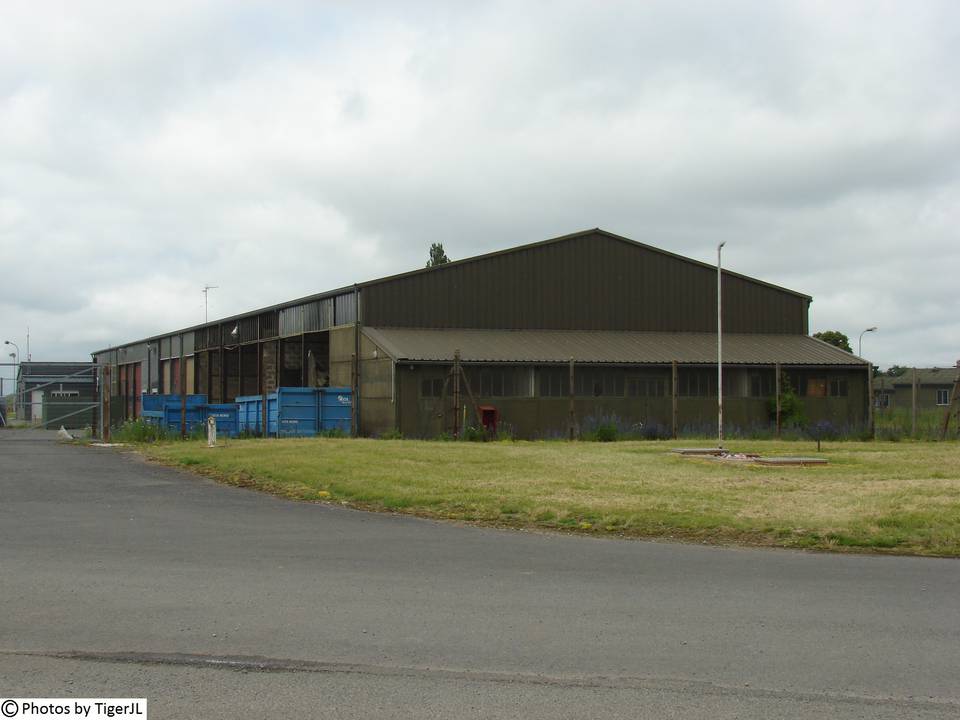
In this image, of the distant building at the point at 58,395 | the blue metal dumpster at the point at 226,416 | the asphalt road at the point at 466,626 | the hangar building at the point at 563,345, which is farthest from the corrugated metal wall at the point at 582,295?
the asphalt road at the point at 466,626

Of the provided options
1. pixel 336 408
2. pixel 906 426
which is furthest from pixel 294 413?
pixel 906 426

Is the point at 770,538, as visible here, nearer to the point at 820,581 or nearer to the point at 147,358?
the point at 820,581

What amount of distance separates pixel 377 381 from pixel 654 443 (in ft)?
36.4

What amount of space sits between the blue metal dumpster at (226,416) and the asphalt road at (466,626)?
26550mm

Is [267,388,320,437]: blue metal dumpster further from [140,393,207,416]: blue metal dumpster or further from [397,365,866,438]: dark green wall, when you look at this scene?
[140,393,207,416]: blue metal dumpster

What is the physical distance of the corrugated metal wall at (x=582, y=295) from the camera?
4034 cm

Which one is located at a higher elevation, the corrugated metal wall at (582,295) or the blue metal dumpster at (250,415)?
the corrugated metal wall at (582,295)

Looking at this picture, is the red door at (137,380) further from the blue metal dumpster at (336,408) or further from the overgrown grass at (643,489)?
the overgrown grass at (643,489)

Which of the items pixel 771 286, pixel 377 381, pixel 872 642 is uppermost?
pixel 771 286

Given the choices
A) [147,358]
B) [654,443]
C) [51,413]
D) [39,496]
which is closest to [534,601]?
[39,496]

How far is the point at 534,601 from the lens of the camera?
28.5 feet

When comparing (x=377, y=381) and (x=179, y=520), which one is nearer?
(x=179, y=520)

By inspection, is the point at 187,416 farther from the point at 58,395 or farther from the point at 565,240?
the point at 58,395

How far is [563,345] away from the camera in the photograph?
131ft
